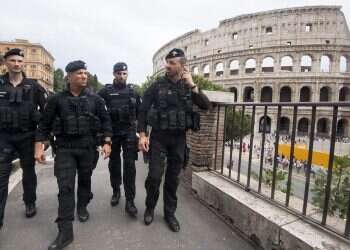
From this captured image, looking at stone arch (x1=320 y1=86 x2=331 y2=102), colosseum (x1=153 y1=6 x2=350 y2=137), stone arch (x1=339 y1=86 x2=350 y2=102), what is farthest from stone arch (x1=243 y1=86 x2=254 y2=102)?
stone arch (x1=339 y1=86 x2=350 y2=102)

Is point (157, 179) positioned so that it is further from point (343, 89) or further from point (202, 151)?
point (343, 89)

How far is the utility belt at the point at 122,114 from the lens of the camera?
3.38 metres

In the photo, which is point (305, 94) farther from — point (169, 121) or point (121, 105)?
point (169, 121)

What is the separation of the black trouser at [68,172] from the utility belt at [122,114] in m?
0.66

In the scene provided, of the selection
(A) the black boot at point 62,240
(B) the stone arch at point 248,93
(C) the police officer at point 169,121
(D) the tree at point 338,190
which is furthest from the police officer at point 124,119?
(B) the stone arch at point 248,93

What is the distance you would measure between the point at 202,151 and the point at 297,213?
1.90 meters

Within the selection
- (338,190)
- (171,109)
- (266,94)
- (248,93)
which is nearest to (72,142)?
(171,109)

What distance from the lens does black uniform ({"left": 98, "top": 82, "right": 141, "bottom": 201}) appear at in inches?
133

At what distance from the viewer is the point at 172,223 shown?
9.50 ft

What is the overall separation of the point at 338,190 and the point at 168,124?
7.47 feet

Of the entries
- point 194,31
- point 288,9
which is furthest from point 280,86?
point 194,31

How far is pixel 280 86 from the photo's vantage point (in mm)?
42250

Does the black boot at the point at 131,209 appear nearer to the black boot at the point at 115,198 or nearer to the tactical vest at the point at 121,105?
the black boot at the point at 115,198

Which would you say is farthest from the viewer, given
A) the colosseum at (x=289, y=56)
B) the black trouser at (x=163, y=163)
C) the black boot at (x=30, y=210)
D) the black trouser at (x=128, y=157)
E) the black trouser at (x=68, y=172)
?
the colosseum at (x=289, y=56)
